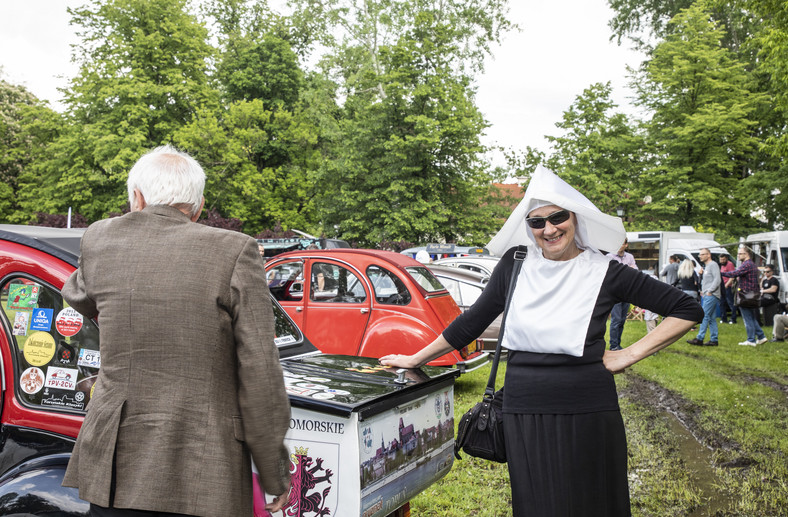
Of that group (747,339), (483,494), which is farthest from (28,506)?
(747,339)

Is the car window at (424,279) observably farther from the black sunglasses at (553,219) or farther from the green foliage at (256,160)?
the green foliage at (256,160)

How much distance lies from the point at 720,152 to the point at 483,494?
25818 millimetres

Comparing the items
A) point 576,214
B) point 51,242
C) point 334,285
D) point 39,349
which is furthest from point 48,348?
point 334,285

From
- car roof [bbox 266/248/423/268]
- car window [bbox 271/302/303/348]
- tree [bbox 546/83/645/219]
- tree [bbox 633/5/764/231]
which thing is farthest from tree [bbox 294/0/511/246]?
car window [bbox 271/302/303/348]

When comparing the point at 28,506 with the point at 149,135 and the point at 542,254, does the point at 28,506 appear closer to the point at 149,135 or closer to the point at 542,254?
the point at 542,254

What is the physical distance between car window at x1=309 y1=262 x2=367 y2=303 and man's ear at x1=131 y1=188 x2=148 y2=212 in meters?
5.66

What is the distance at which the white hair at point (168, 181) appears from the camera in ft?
6.63

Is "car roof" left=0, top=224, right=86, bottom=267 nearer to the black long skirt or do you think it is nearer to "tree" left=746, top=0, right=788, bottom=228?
the black long skirt

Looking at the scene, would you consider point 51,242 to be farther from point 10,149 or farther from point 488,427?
point 10,149

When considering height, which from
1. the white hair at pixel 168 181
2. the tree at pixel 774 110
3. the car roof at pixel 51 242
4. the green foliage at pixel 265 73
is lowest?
the car roof at pixel 51 242

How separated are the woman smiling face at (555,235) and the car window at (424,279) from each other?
5021 mm

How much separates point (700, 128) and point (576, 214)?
1026 inches

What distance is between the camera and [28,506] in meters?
2.41

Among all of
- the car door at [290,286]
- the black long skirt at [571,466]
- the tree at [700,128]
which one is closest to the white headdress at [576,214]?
the black long skirt at [571,466]
